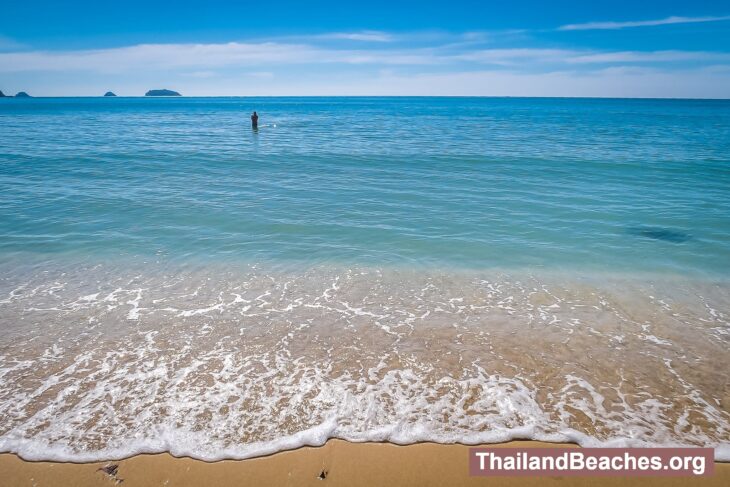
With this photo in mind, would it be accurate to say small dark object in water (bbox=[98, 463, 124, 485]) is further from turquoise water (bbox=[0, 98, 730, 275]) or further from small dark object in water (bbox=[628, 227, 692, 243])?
small dark object in water (bbox=[628, 227, 692, 243])

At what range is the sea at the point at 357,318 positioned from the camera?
5516mm

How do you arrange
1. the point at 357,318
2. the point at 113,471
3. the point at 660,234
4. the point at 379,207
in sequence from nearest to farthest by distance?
the point at 113,471 → the point at 357,318 → the point at 660,234 → the point at 379,207

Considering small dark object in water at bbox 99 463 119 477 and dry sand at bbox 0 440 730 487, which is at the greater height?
small dark object in water at bbox 99 463 119 477

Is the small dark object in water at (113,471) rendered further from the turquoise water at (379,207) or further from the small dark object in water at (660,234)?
the small dark object in water at (660,234)

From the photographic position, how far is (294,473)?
474 centimetres

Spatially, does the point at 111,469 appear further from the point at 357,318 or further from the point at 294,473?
the point at 357,318

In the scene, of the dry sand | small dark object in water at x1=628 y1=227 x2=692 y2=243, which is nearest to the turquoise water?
small dark object in water at x1=628 y1=227 x2=692 y2=243

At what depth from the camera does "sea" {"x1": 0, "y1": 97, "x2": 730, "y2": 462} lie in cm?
552

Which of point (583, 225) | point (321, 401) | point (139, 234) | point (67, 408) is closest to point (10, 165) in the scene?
point (139, 234)

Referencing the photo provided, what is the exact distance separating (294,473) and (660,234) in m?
13.7

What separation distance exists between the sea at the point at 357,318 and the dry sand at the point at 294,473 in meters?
0.21

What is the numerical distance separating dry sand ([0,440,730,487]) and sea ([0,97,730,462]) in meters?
0.21

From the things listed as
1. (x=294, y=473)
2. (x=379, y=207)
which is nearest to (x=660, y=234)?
(x=379, y=207)

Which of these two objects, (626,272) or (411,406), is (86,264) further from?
(626,272)
